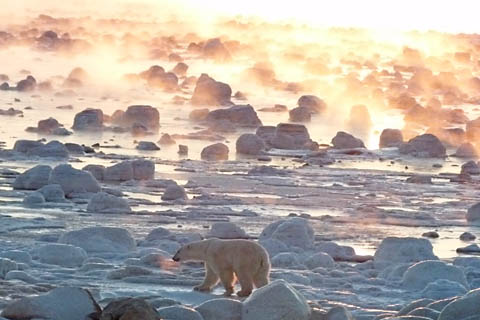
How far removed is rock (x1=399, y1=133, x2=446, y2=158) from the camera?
98.1ft

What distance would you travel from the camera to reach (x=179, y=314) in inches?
360

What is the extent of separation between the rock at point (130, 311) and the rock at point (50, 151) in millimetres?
16449

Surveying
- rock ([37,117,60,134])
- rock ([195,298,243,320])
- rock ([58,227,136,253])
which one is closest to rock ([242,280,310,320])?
rock ([195,298,243,320])

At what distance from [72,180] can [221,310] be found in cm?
1059

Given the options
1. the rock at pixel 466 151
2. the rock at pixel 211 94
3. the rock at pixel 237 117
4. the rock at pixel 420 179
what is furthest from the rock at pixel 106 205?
the rock at pixel 211 94

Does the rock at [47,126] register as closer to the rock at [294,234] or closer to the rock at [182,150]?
the rock at [182,150]

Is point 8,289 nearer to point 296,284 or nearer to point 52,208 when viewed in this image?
point 296,284

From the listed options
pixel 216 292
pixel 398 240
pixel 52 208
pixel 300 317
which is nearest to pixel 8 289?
pixel 216 292

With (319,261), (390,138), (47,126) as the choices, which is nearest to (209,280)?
(319,261)

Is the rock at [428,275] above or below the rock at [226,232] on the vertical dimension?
below

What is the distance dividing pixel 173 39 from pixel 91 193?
57.4 meters

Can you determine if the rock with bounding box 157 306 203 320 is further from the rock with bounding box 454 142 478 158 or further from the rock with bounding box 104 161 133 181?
the rock with bounding box 454 142 478 158

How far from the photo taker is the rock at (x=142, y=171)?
22.4 metres

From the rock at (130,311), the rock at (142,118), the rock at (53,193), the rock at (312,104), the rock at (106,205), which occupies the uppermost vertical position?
the rock at (312,104)
